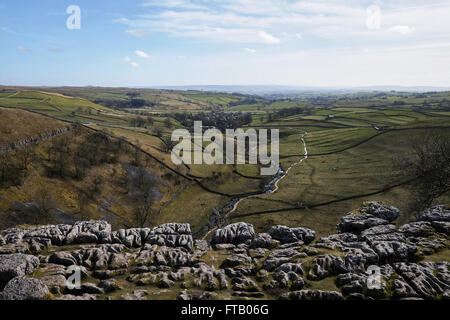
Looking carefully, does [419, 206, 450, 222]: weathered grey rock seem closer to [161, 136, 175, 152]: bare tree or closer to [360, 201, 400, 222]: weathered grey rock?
[360, 201, 400, 222]: weathered grey rock

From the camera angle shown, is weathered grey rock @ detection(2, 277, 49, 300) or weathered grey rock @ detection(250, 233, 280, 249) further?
weathered grey rock @ detection(250, 233, 280, 249)

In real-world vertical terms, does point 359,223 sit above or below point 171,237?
above

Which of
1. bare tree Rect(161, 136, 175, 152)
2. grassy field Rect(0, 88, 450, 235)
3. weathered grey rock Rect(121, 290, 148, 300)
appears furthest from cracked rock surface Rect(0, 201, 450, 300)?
bare tree Rect(161, 136, 175, 152)

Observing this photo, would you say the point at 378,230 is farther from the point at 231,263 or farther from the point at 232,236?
the point at 231,263

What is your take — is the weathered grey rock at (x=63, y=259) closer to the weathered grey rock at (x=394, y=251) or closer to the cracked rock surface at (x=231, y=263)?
the cracked rock surface at (x=231, y=263)

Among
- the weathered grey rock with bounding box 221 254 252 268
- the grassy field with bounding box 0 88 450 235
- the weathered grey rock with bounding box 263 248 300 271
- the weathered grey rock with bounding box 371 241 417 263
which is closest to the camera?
the weathered grey rock with bounding box 371 241 417 263

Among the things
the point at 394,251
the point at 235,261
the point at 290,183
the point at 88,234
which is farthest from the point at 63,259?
the point at 290,183

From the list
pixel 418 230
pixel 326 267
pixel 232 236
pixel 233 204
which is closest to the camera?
pixel 326 267
